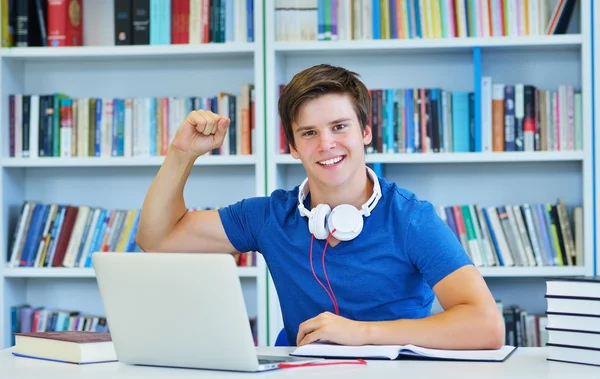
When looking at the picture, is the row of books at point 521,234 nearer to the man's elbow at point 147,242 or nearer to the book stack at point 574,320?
the man's elbow at point 147,242

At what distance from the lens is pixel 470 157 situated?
9.92ft

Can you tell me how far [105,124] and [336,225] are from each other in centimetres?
176

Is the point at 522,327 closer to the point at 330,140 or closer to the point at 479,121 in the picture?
the point at 479,121

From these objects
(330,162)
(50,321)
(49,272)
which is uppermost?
(330,162)

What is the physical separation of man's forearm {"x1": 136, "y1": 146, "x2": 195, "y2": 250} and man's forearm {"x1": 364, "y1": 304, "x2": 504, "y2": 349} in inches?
28.4

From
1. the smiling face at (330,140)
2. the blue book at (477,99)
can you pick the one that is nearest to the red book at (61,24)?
the blue book at (477,99)

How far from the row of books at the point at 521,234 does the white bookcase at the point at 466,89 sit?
0.05 m

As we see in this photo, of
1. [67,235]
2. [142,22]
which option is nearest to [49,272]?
[67,235]

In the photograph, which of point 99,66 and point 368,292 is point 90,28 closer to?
point 99,66

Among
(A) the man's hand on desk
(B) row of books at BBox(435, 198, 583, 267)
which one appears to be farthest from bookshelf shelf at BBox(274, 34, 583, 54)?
(A) the man's hand on desk

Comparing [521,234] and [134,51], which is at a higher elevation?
[134,51]

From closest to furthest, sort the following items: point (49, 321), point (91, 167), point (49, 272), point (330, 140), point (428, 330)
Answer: point (428, 330) → point (330, 140) → point (49, 272) → point (49, 321) → point (91, 167)

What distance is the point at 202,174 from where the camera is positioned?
3.39 metres

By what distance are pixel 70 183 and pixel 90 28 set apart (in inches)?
25.9
